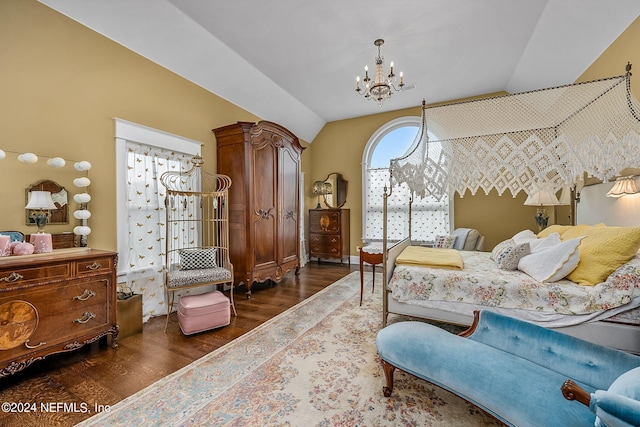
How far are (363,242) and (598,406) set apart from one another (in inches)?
192

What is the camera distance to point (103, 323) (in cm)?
221

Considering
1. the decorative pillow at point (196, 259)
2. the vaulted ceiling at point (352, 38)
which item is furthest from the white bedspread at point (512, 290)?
the vaulted ceiling at point (352, 38)

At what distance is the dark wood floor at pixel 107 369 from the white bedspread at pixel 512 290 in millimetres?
1638

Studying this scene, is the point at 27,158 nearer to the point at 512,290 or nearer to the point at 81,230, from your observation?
the point at 81,230

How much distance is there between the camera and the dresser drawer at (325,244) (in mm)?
5551

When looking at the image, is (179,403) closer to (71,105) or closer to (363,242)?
(71,105)

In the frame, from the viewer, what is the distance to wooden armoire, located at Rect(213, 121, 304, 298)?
12.0 ft

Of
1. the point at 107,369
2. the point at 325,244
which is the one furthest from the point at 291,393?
the point at 325,244

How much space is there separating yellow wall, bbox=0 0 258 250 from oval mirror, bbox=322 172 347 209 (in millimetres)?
3367

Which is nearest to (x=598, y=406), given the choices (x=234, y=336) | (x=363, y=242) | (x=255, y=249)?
(x=234, y=336)

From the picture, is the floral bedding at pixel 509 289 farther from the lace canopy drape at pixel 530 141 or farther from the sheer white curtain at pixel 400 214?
the sheer white curtain at pixel 400 214

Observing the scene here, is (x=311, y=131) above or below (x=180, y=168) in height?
above

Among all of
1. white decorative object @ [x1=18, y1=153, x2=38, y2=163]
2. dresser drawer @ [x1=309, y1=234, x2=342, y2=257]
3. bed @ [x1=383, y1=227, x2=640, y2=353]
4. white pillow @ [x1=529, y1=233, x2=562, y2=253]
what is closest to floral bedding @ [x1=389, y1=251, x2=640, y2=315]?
bed @ [x1=383, y1=227, x2=640, y2=353]

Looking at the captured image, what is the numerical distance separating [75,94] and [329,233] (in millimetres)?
4308
